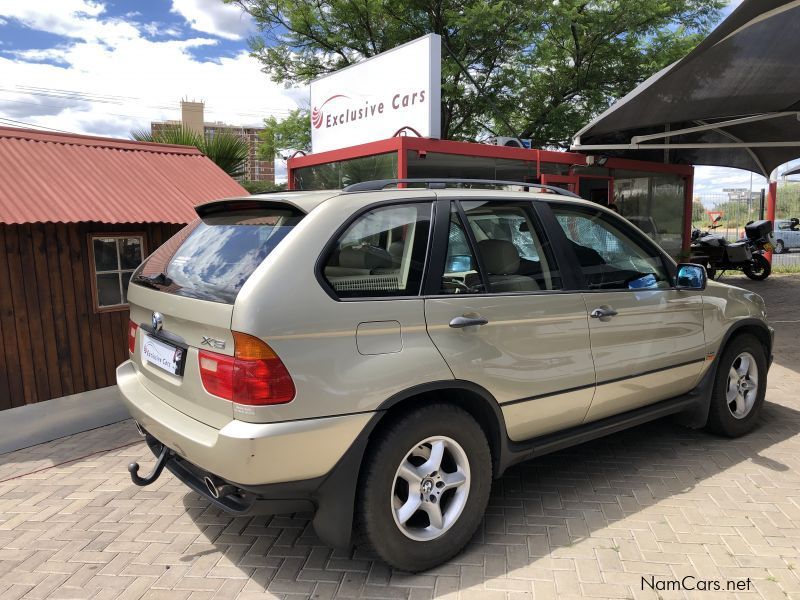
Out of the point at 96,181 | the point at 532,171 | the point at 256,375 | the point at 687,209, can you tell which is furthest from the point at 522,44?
the point at 256,375

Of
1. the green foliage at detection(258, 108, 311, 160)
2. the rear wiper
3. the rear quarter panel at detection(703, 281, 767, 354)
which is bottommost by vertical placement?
the rear quarter panel at detection(703, 281, 767, 354)

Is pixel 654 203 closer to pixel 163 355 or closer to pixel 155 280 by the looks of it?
pixel 155 280

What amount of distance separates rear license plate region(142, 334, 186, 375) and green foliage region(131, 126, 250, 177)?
7.51 meters

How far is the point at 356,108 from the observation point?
8.45 m

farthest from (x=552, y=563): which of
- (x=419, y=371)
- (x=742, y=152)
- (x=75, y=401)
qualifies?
(x=742, y=152)

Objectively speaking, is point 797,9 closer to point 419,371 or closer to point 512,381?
point 512,381

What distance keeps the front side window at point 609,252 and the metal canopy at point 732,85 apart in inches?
107

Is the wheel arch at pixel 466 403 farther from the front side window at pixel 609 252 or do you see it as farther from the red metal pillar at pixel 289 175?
the red metal pillar at pixel 289 175

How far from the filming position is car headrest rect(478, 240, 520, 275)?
299 centimetres

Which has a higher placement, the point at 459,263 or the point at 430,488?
the point at 459,263

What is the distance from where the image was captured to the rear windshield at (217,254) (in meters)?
2.52

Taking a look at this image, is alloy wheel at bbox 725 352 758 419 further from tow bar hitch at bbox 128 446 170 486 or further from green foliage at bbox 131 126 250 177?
green foliage at bbox 131 126 250 177

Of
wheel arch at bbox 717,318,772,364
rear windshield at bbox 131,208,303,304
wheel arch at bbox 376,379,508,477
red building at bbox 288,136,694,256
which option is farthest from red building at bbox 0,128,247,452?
wheel arch at bbox 717,318,772,364

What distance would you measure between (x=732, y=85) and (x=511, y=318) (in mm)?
5901
